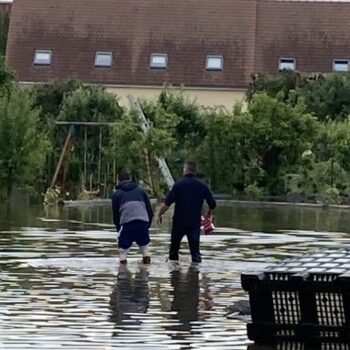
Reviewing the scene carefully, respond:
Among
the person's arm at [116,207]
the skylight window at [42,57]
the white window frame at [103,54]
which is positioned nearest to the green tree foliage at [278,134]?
the white window frame at [103,54]

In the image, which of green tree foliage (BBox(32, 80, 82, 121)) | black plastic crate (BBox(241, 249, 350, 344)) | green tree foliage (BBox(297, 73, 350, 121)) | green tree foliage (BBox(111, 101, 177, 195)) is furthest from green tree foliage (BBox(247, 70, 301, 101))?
black plastic crate (BBox(241, 249, 350, 344))

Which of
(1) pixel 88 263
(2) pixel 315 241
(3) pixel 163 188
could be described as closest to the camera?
(1) pixel 88 263

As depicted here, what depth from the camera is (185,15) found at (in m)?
71.0

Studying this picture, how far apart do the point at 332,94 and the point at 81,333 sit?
1906 inches

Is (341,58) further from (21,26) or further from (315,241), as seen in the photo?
(315,241)

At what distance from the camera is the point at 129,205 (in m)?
19.2

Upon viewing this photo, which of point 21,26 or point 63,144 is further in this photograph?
point 21,26

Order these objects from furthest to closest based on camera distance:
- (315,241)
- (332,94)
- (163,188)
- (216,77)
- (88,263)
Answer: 1. (216,77)
2. (332,94)
3. (163,188)
4. (315,241)
5. (88,263)

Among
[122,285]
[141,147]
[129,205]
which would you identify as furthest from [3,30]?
[122,285]

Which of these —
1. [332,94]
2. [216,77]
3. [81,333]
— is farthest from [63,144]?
[81,333]

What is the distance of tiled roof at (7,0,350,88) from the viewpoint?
69.1 metres

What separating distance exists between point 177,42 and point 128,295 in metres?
54.8

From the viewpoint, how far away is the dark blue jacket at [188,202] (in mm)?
19609

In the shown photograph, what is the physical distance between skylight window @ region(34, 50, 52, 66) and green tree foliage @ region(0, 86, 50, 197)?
2602 centimetres
